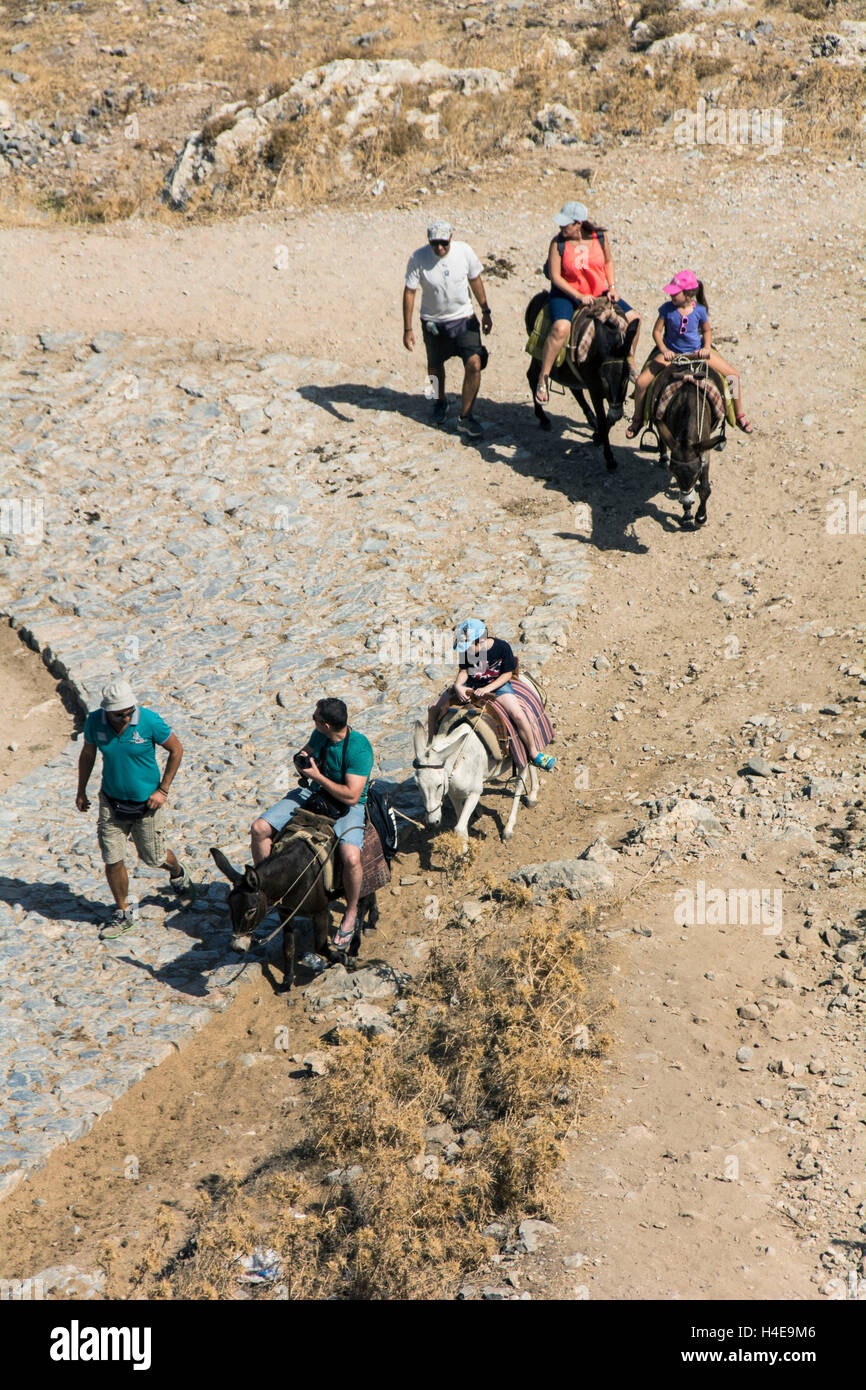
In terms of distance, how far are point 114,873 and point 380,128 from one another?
17595mm

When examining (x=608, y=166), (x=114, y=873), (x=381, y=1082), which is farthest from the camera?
(x=608, y=166)

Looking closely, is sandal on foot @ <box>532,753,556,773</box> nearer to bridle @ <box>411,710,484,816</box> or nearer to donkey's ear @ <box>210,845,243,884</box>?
bridle @ <box>411,710,484,816</box>

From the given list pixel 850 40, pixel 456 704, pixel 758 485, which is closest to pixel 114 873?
pixel 456 704

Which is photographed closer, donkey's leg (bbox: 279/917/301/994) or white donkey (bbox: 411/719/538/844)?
donkey's leg (bbox: 279/917/301/994)

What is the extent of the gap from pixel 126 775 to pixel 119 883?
3.60 ft

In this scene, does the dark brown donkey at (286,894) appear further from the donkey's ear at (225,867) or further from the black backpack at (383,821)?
the black backpack at (383,821)

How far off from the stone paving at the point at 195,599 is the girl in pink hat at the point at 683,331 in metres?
2.27

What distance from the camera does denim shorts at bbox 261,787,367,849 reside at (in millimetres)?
7914

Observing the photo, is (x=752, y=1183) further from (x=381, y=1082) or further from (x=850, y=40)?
(x=850, y=40)

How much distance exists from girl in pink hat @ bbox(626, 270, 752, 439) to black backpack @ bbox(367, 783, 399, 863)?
19.8 feet

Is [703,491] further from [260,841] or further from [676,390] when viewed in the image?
[260,841]

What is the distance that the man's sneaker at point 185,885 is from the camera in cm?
907

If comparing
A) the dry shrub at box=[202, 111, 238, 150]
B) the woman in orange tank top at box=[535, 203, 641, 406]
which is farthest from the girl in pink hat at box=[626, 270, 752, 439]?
the dry shrub at box=[202, 111, 238, 150]

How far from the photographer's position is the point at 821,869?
8.13 metres
